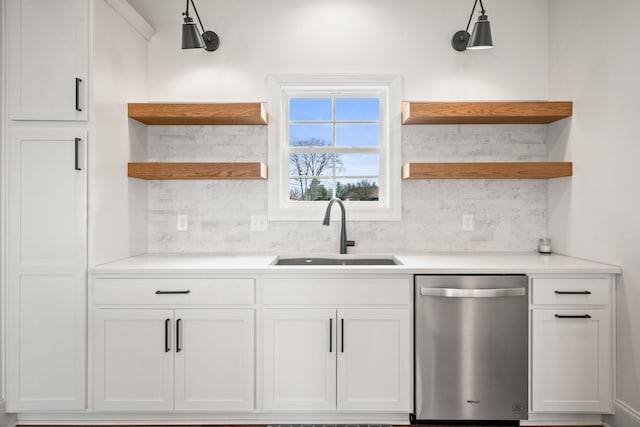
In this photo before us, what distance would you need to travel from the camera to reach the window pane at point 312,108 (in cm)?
314

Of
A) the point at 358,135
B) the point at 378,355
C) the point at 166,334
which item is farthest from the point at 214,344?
the point at 358,135

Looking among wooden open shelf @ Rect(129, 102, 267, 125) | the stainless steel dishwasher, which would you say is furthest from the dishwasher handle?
wooden open shelf @ Rect(129, 102, 267, 125)

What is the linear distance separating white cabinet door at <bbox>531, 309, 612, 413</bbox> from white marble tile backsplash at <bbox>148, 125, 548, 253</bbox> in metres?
0.82

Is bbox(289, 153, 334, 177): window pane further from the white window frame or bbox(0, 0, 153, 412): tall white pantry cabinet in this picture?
bbox(0, 0, 153, 412): tall white pantry cabinet

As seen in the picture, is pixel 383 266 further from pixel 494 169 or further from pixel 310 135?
pixel 310 135

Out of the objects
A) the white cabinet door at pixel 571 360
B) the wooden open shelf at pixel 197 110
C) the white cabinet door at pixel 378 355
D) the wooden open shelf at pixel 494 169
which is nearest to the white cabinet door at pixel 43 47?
the wooden open shelf at pixel 197 110

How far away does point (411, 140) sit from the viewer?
119 inches

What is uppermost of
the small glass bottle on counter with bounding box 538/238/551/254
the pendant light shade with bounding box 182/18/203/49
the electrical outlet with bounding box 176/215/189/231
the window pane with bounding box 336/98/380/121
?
the pendant light shade with bounding box 182/18/203/49

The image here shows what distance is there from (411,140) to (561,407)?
1873 millimetres

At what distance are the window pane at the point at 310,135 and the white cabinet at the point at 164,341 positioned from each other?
1264 mm

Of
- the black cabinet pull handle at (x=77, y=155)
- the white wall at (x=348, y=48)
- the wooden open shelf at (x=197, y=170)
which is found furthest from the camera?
the white wall at (x=348, y=48)

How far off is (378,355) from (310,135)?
1.66 m

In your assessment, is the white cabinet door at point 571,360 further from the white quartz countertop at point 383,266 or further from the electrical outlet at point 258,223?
the electrical outlet at point 258,223

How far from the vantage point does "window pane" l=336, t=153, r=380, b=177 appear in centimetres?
314
